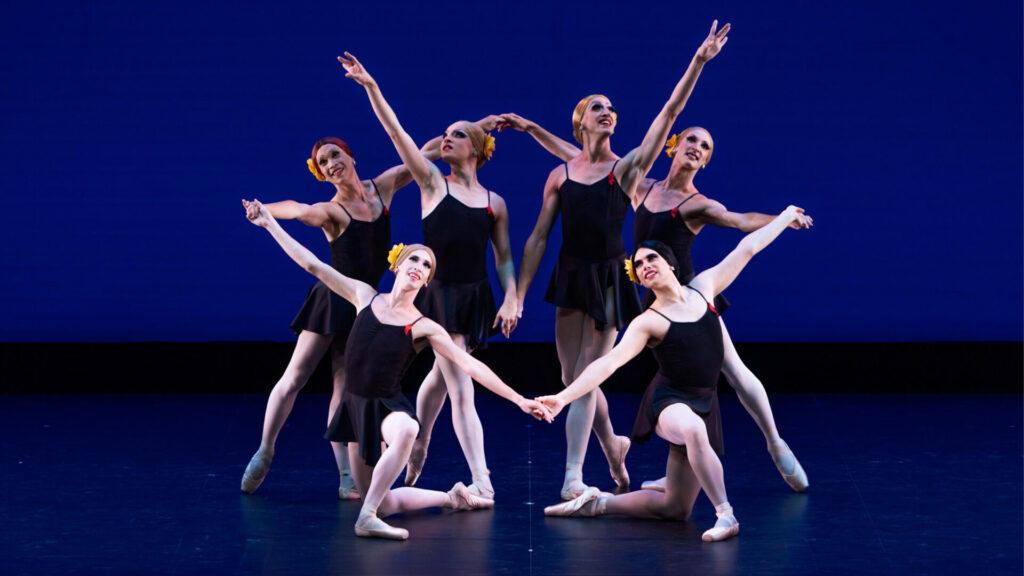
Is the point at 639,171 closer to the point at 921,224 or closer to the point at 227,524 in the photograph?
the point at 227,524

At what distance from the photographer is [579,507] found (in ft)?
14.4

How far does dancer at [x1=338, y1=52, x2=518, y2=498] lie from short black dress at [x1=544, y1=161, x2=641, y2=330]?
0.75ft

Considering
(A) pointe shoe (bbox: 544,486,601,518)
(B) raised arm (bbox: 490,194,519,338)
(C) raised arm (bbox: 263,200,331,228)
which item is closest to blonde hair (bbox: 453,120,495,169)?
(B) raised arm (bbox: 490,194,519,338)

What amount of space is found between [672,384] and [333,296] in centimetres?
135

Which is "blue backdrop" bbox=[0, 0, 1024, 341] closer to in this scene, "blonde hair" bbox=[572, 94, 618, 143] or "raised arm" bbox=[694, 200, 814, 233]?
"blonde hair" bbox=[572, 94, 618, 143]

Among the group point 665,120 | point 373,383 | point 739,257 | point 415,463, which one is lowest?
point 415,463

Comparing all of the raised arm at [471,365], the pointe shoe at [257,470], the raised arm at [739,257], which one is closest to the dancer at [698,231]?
the raised arm at [739,257]

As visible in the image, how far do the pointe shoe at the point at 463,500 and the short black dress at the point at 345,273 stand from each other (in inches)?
29.5

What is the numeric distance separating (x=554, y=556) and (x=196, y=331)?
383cm

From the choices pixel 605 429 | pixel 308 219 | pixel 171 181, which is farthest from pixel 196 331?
pixel 605 429

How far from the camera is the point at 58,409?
6.57m

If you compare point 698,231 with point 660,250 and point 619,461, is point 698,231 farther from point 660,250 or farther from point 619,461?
point 619,461

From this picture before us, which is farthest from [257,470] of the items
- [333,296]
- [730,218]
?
[730,218]

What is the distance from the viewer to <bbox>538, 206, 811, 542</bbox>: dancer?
163 inches
